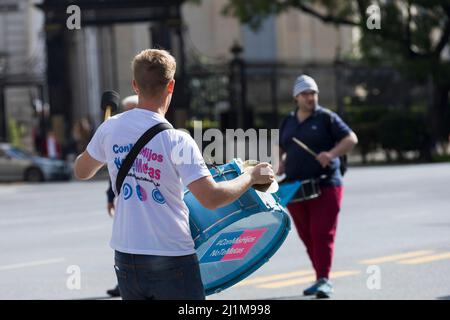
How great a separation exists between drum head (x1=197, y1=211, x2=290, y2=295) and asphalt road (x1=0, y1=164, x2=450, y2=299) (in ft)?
10.9

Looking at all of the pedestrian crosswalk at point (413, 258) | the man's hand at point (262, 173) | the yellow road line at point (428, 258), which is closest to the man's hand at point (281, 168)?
the pedestrian crosswalk at point (413, 258)

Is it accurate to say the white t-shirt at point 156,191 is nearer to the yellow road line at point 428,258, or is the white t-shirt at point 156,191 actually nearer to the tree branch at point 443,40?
the yellow road line at point 428,258

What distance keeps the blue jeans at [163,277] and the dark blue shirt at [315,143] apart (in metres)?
4.38

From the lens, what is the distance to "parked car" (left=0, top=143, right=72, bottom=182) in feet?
101

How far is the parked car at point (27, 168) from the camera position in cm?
3075

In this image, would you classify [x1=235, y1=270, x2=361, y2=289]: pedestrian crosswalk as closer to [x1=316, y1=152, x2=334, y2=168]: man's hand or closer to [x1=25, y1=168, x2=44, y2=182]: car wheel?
[x1=316, y1=152, x2=334, y2=168]: man's hand

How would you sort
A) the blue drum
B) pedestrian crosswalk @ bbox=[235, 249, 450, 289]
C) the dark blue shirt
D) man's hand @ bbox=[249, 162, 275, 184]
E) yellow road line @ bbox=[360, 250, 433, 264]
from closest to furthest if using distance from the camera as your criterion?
man's hand @ bbox=[249, 162, 275, 184] < the blue drum < the dark blue shirt < pedestrian crosswalk @ bbox=[235, 249, 450, 289] < yellow road line @ bbox=[360, 250, 433, 264]

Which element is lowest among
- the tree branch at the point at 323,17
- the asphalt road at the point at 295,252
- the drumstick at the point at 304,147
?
the asphalt road at the point at 295,252

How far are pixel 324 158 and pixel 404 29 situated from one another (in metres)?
27.4

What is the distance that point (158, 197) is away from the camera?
15.2 feet

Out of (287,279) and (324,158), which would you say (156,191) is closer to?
(324,158)

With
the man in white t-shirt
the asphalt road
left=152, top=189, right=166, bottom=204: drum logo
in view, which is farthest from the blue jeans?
the asphalt road
